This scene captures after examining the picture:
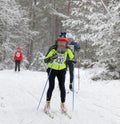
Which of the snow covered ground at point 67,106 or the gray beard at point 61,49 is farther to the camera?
the gray beard at point 61,49

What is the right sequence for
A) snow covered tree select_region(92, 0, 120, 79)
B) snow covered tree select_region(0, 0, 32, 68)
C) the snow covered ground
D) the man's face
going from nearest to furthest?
1. the snow covered ground
2. the man's face
3. snow covered tree select_region(92, 0, 120, 79)
4. snow covered tree select_region(0, 0, 32, 68)

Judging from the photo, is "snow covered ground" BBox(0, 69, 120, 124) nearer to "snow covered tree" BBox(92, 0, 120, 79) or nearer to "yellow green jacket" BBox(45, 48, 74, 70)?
"snow covered tree" BBox(92, 0, 120, 79)

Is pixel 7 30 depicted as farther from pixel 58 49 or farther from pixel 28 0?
pixel 58 49

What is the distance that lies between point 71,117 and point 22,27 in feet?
79.0

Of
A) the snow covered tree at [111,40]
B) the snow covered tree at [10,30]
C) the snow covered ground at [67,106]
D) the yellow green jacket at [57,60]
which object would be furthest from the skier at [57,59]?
the snow covered tree at [10,30]

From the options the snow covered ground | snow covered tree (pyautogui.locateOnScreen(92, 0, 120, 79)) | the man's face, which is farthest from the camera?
snow covered tree (pyautogui.locateOnScreen(92, 0, 120, 79))

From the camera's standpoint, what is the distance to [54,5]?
3819 centimetres

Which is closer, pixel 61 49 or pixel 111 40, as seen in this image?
pixel 61 49

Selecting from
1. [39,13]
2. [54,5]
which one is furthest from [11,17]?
[54,5]

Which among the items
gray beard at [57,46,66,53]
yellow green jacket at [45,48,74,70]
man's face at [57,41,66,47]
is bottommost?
yellow green jacket at [45,48,74,70]

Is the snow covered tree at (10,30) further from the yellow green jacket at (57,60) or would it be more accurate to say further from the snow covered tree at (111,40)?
the yellow green jacket at (57,60)

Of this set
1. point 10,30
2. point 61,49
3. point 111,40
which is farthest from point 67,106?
point 10,30

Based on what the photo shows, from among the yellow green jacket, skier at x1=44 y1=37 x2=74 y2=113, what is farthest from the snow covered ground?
the yellow green jacket

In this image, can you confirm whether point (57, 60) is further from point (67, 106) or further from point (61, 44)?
point (67, 106)
